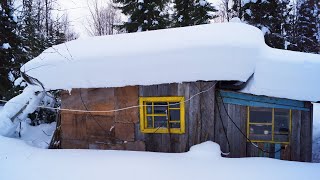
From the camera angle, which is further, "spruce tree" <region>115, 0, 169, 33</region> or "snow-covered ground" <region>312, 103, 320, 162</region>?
"spruce tree" <region>115, 0, 169, 33</region>

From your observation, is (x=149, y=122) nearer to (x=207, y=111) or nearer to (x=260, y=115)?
(x=207, y=111)

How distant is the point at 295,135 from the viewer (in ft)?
22.4

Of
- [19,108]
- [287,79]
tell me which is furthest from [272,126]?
[19,108]

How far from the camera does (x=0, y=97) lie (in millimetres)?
15648

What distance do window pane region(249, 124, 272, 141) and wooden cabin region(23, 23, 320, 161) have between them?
0.02 meters

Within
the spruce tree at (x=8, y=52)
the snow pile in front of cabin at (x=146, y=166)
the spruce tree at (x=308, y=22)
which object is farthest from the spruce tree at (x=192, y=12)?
the snow pile in front of cabin at (x=146, y=166)

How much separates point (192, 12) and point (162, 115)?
46.5 ft

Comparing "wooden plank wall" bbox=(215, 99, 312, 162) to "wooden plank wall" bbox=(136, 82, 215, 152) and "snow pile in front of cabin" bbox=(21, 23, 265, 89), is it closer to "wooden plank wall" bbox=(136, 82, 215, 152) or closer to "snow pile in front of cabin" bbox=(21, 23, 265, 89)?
"wooden plank wall" bbox=(136, 82, 215, 152)

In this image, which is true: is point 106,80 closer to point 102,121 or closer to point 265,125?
point 102,121

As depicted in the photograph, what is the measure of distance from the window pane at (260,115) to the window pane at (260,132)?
0.15m

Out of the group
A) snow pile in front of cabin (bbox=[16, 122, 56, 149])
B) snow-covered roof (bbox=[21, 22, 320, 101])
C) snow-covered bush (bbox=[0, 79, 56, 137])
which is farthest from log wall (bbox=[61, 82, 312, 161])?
snow pile in front of cabin (bbox=[16, 122, 56, 149])

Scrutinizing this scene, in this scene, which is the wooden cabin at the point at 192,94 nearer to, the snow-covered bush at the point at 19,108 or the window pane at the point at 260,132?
the window pane at the point at 260,132

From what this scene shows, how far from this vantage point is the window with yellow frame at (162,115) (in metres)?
7.26

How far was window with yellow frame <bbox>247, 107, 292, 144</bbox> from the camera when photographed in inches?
272
